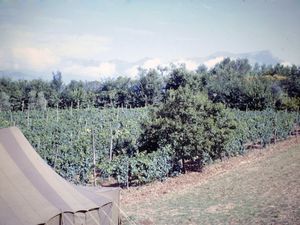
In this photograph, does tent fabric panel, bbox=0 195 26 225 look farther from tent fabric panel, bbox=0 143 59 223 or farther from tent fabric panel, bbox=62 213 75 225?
tent fabric panel, bbox=62 213 75 225

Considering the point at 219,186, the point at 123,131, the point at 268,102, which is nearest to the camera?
the point at 219,186

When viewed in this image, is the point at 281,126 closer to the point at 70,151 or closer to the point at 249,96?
the point at 70,151

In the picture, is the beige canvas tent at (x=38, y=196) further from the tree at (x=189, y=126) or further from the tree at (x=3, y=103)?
the tree at (x=3, y=103)

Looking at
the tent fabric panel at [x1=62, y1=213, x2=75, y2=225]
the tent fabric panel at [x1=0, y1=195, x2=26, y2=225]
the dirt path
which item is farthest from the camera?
the dirt path

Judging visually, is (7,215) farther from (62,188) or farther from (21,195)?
(62,188)

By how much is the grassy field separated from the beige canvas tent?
2.57m

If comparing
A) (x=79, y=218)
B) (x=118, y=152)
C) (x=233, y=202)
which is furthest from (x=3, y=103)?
(x=79, y=218)

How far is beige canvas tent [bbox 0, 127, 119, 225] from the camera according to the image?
7.96 meters

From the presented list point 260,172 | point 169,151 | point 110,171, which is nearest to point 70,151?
point 110,171

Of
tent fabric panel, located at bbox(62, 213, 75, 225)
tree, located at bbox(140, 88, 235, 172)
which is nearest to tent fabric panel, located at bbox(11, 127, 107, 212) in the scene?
tent fabric panel, located at bbox(62, 213, 75, 225)

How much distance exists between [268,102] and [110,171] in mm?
40207

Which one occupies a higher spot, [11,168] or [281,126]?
[11,168]

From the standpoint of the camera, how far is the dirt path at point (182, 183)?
1517 cm

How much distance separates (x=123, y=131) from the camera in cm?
2811
